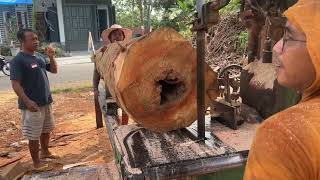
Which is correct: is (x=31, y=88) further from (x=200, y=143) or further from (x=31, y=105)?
(x=200, y=143)

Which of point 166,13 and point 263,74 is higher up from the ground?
point 166,13

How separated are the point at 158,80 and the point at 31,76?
249cm

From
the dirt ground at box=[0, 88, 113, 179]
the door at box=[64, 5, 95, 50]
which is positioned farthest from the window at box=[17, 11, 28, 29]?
the dirt ground at box=[0, 88, 113, 179]

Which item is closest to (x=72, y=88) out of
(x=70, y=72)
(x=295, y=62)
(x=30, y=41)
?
(x=70, y=72)

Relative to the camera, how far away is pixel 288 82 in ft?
3.93

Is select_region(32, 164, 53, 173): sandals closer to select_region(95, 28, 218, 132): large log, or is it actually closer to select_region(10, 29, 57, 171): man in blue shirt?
select_region(10, 29, 57, 171): man in blue shirt

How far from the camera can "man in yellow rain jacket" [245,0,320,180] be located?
994mm

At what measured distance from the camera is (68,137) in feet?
20.4

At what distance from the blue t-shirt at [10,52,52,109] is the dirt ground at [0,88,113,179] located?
0.96 meters

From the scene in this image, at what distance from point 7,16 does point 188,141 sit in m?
20.9

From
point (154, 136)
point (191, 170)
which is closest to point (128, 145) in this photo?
point (154, 136)

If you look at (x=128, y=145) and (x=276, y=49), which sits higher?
(x=276, y=49)

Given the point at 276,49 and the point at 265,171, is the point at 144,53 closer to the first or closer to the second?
the point at 276,49

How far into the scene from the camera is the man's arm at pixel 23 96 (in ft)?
14.9
